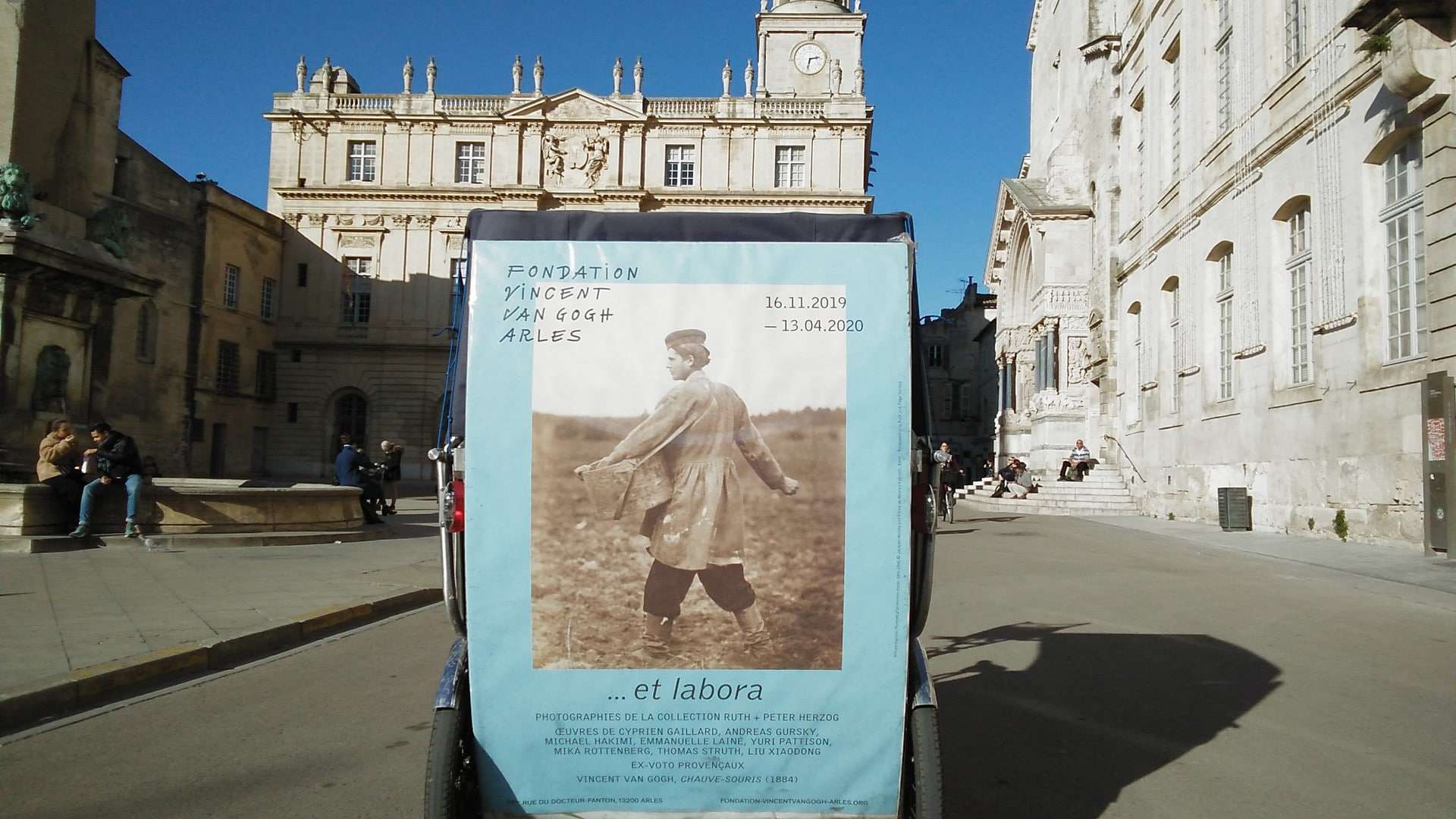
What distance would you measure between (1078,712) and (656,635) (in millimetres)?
3495

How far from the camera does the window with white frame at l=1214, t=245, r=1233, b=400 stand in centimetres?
2159

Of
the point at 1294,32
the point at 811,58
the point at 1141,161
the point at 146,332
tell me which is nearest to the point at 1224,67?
the point at 1294,32

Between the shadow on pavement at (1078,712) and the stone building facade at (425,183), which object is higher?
the stone building facade at (425,183)

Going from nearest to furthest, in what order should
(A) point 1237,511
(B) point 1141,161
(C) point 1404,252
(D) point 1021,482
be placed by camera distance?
(C) point 1404,252 < (A) point 1237,511 < (B) point 1141,161 < (D) point 1021,482

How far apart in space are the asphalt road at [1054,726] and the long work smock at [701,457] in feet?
5.86

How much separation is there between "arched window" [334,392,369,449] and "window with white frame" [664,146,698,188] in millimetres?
18934

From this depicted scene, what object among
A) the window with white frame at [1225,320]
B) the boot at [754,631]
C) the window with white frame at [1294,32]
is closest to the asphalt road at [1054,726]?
the boot at [754,631]

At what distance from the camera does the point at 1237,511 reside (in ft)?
62.6

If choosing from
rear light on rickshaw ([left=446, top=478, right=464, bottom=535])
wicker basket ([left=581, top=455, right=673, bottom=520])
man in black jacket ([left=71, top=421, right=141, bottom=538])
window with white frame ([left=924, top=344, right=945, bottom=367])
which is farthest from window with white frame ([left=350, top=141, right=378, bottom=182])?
wicker basket ([left=581, top=455, right=673, bottom=520])

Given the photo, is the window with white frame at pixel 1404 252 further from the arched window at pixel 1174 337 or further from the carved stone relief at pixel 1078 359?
the carved stone relief at pixel 1078 359

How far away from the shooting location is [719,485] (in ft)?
10.00

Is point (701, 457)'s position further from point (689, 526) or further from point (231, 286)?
point (231, 286)

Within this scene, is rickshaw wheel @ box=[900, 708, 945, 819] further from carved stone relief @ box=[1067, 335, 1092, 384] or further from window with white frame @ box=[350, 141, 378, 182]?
window with white frame @ box=[350, 141, 378, 182]

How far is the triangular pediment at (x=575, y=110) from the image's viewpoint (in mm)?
50094
